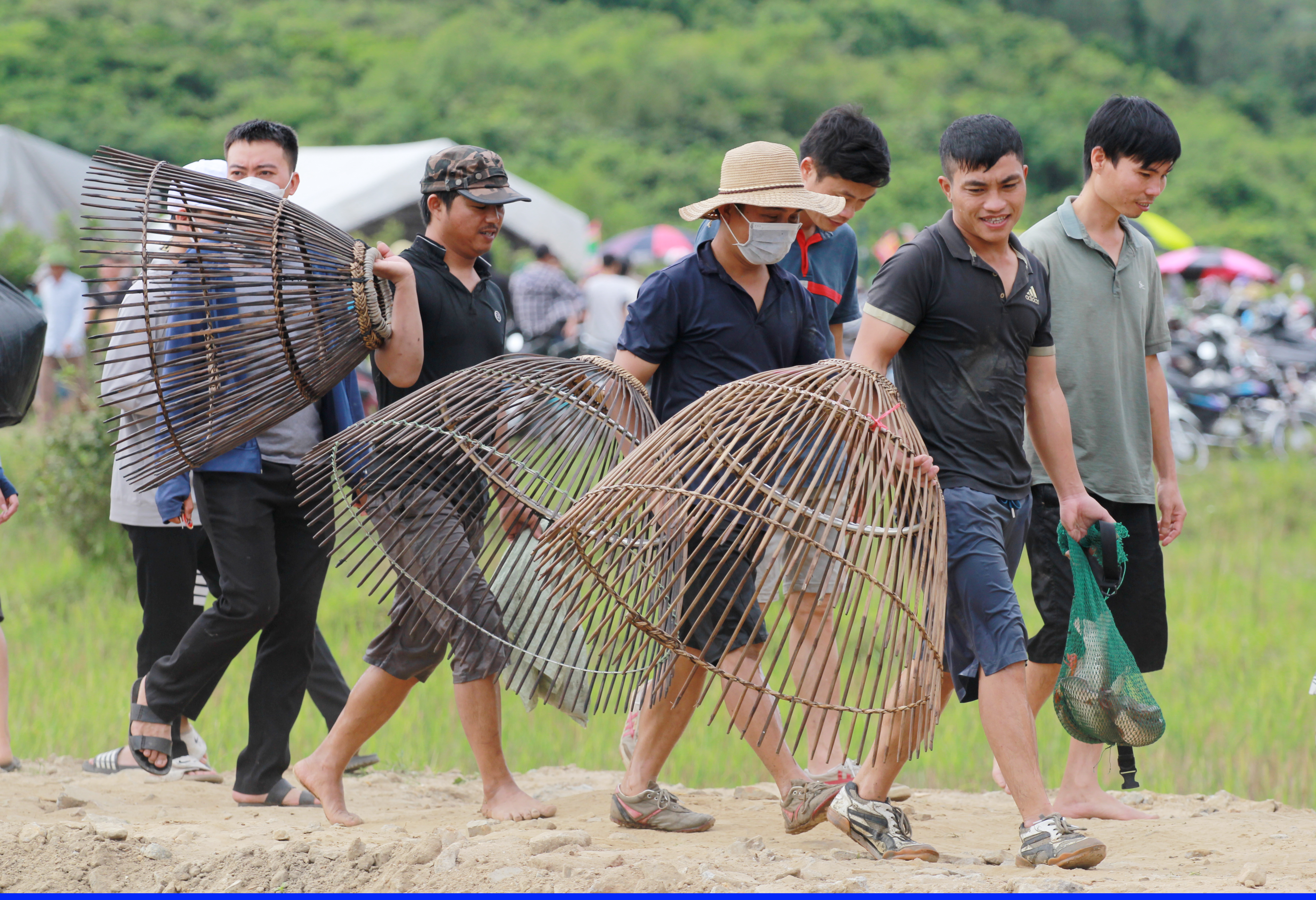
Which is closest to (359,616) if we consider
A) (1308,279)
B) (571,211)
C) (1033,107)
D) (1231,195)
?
(571,211)

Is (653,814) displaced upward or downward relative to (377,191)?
downward

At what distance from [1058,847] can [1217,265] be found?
64.9ft

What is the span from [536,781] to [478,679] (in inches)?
40.8

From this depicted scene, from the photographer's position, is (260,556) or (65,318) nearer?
(260,556)

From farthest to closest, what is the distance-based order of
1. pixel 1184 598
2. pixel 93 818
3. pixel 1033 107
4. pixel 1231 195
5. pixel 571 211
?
1. pixel 1033 107
2. pixel 1231 195
3. pixel 571 211
4. pixel 1184 598
5. pixel 93 818

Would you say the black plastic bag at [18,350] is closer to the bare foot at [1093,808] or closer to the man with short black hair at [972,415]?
the man with short black hair at [972,415]

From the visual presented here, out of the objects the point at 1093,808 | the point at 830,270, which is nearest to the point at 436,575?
the point at 830,270

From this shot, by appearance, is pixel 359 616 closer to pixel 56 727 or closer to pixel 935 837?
pixel 56 727

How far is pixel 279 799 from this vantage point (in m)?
4.18

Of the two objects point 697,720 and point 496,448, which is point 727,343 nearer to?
point 496,448

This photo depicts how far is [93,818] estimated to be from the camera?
376 centimetres

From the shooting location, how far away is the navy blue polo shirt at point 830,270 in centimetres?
420

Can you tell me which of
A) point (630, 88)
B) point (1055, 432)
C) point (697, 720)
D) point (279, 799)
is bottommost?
point (697, 720)

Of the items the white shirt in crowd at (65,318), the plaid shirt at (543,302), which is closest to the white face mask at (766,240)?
the plaid shirt at (543,302)
